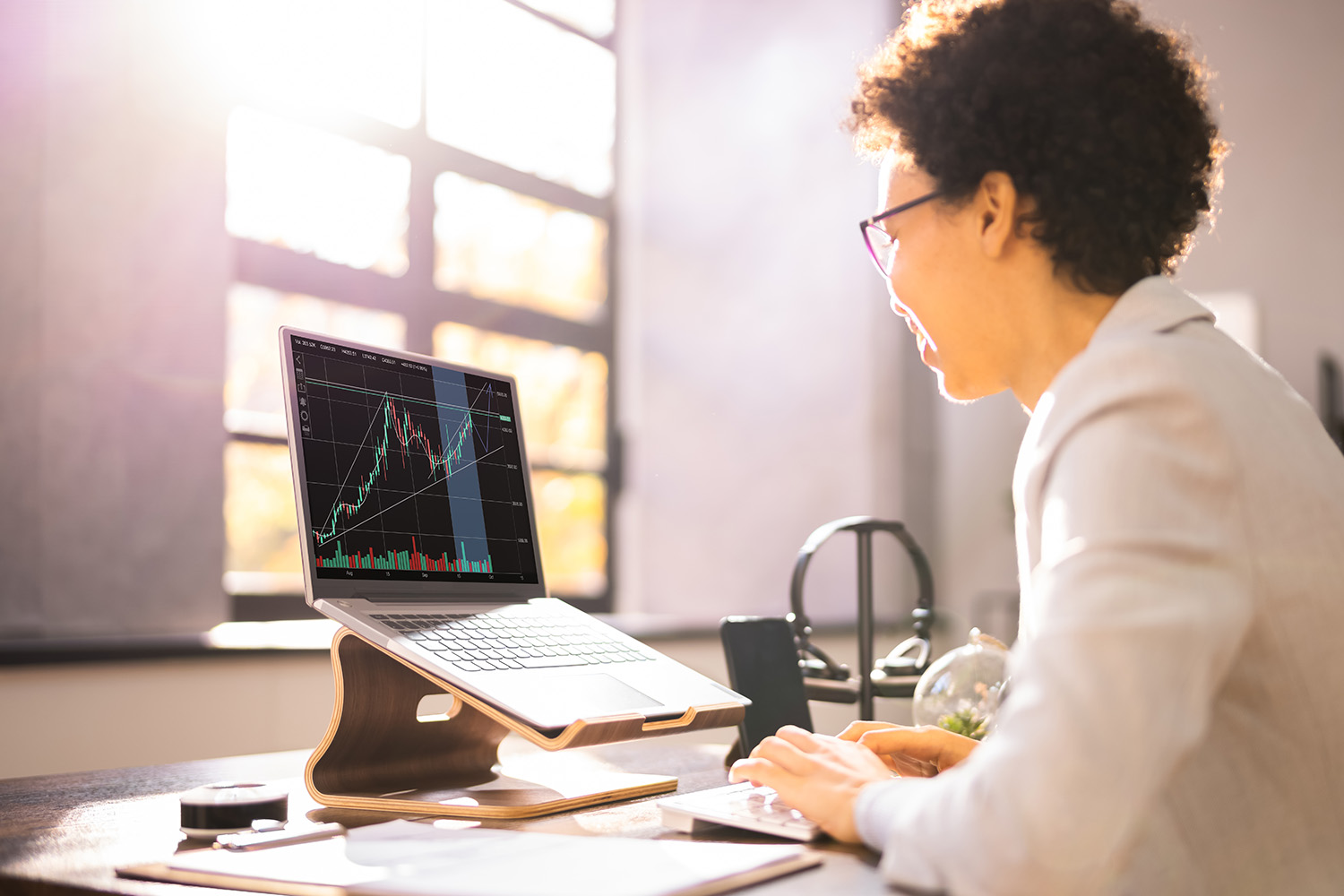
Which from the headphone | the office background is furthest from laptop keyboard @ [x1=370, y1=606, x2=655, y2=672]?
the office background

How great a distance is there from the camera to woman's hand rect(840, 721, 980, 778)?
1.02 metres

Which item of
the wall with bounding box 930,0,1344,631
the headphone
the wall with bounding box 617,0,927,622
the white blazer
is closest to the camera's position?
the white blazer

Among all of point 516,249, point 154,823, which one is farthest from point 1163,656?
point 516,249

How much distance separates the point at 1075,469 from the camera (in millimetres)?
706

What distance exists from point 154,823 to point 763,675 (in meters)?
0.66

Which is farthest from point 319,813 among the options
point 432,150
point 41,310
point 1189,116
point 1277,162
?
point 1277,162

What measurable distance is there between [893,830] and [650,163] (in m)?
3.29

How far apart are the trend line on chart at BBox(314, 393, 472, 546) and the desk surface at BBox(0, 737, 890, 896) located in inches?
10.4

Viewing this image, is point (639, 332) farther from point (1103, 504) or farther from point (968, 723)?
point (1103, 504)

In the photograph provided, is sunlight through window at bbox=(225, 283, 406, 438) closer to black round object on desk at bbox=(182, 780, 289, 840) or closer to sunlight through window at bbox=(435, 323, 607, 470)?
sunlight through window at bbox=(435, 323, 607, 470)

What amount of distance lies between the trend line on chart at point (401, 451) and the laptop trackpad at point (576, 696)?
24 centimetres

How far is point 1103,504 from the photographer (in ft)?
2.21

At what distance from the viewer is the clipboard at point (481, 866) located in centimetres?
69

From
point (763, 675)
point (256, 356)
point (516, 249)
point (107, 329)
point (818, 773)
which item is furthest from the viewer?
point (516, 249)
